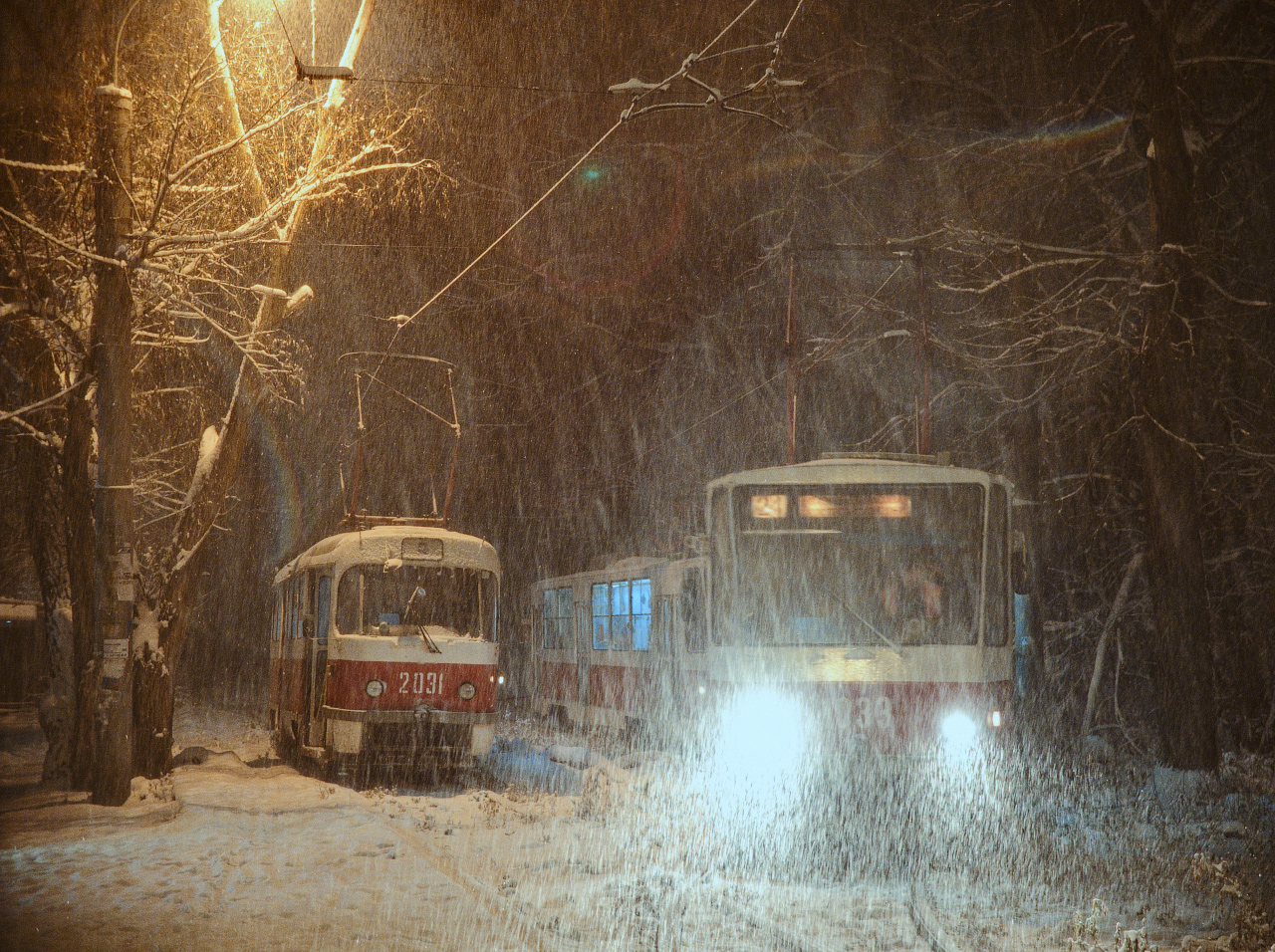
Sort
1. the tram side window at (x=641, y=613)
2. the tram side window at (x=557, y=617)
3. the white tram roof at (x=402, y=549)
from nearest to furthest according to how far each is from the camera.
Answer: the white tram roof at (x=402, y=549), the tram side window at (x=641, y=613), the tram side window at (x=557, y=617)

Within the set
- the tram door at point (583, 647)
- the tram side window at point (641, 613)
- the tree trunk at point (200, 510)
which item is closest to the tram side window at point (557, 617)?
the tram door at point (583, 647)

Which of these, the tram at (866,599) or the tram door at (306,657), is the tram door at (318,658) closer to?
the tram door at (306,657)

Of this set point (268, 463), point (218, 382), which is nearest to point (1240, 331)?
point (218, 382)

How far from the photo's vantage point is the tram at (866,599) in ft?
34.7

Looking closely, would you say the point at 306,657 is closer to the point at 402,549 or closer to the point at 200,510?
the point at 402,549

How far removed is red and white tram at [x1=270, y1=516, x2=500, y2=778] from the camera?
14250mm

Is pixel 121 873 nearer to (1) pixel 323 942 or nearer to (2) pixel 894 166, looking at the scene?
(1) pixel 323 942

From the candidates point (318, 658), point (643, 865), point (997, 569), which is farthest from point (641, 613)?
point (643, 865)

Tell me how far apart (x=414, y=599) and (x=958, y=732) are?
691 centimetres

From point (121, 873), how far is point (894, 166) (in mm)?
14948

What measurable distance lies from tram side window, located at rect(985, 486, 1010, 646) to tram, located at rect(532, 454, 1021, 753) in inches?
0.5

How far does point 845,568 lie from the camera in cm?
1112

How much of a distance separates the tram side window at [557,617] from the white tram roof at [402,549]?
8.19 m

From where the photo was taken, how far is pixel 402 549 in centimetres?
1495
